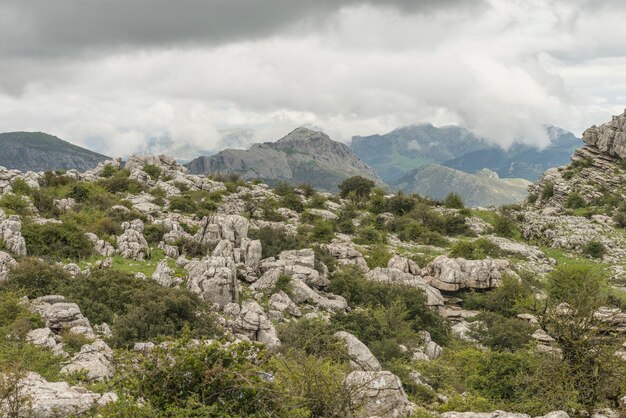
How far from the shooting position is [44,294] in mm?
25312

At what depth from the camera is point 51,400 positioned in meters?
10.8

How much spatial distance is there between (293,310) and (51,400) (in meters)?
17.8

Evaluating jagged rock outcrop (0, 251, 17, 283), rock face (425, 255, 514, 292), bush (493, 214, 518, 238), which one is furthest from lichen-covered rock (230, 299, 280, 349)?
bush (493, 214, 518, 238)

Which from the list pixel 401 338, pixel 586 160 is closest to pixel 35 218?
pixel 401 338

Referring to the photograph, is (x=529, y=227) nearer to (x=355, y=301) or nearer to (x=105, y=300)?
(x=355, y=301)

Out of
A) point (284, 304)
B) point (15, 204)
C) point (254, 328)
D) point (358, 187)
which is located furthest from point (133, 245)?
point (358, 187)

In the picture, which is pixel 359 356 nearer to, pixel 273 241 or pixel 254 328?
pixel 254 328

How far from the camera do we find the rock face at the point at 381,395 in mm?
14148

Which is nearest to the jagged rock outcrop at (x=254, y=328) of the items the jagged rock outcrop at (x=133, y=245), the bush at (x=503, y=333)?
the bush at (x=503, y=333)

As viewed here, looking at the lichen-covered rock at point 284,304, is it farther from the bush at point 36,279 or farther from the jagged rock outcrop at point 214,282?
the bush at point 36,279

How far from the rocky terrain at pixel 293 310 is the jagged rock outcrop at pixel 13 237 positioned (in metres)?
0.13

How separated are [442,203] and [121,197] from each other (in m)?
50.3

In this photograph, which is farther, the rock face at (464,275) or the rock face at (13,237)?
the rock face at (464,275)

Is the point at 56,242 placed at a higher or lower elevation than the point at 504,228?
higher
